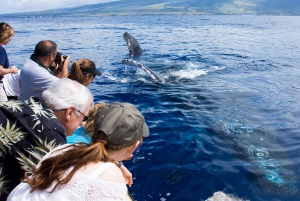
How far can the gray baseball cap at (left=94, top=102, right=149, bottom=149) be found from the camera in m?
2.34

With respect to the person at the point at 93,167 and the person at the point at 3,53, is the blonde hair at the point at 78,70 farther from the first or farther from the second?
the person at the point at 93,167

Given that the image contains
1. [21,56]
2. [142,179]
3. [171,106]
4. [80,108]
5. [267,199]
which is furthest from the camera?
[21,56]

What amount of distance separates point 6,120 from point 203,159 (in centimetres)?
486

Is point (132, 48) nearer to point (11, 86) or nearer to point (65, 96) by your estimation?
point (11, 86)

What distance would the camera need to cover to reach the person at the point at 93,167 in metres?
2.07

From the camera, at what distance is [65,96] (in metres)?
3.32

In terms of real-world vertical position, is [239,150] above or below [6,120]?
below

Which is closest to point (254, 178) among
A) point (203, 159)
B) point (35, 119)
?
point (203, 159)

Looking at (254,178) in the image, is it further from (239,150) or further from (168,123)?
(168,123)

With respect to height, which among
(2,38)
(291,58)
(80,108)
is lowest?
(291,58)

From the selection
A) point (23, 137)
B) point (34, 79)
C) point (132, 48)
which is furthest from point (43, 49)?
point (132, 48)

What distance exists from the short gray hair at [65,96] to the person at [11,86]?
419 centimetres

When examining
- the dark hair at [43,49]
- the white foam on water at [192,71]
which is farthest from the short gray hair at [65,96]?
the white foam on water at [192,71]

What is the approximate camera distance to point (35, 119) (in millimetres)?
2828
